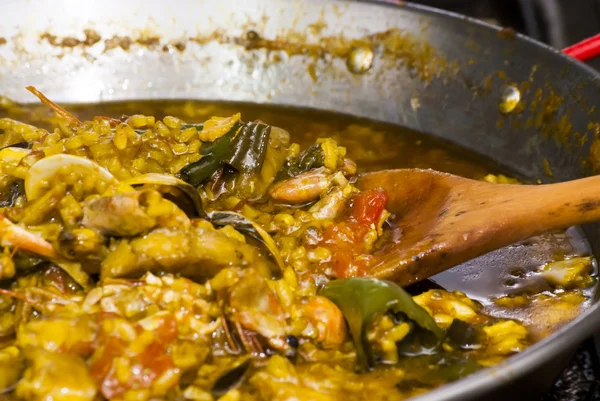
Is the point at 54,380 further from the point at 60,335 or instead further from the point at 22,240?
the point at 22,240

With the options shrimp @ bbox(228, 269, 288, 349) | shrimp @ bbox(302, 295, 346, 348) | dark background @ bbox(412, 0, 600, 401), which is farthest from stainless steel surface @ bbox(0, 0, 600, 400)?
shrimp @ bbox(228, 269, 288, 349)

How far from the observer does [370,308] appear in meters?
A: 1.88

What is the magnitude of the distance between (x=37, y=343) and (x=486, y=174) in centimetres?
208

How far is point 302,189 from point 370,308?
2.48 feet

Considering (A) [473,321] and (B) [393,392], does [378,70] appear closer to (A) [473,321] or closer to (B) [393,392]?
(A) [473,321]

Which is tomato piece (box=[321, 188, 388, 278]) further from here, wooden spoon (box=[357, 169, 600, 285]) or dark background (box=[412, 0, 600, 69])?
dark background (box=[412, 0, 600, 69])

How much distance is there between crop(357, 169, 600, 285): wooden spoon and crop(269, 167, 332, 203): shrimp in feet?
1.13

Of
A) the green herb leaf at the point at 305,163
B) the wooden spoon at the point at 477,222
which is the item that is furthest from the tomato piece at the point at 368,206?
the green herb leaf at the point at 305,163

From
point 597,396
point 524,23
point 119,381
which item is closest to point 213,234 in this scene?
point 119,381

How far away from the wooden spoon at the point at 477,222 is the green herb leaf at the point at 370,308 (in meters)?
0.20

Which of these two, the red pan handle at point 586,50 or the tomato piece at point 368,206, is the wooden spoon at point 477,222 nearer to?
the tomato piece at point 368,206

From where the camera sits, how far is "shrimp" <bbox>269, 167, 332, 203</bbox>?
99.1 inches

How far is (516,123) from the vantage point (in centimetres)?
311

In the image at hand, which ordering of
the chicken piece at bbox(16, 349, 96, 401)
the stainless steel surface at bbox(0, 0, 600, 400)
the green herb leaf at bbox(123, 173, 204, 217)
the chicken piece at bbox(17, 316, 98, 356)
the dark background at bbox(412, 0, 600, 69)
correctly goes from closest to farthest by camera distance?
the chicken piece at bbox(16, 349, 96, 401) → the chicken piece at bbox(17, 316, 98, 356) → the green herb leaf at bbox(123, 173, 204, 217) → the stainless steel surface at bbox(0, 0, 600, 400) → the dark background at bbox(412, 0, 600, 69)
